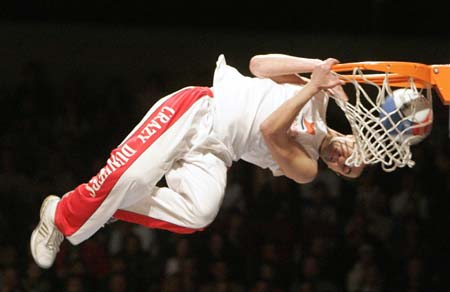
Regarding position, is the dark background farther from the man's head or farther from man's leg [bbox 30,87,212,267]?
the man's head

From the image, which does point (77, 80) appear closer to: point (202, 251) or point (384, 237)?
point (202, 251)

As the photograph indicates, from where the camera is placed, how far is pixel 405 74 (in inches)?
223

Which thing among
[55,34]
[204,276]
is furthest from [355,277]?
[55,34]

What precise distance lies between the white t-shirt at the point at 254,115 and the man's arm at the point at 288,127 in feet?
0.33

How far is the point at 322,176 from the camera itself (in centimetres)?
912

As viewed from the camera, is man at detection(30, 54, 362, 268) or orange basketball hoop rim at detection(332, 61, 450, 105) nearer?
orange basketball hoop rim at detection(332, 61, 450, 105)

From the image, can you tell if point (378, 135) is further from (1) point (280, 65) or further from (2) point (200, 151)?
(2) point (200, 151)

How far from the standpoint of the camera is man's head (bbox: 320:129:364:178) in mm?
5957

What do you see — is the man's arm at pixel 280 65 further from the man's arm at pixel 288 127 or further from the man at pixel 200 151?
the man's arm at pixel 288 127

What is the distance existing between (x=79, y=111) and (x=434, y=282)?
312 cm

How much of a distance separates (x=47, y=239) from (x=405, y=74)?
2.02m

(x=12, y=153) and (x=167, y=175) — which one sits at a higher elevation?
(x=167, y=175)

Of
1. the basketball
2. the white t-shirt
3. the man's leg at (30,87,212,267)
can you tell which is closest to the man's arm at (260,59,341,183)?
the white t-shirt

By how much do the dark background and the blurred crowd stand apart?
0.04ft
